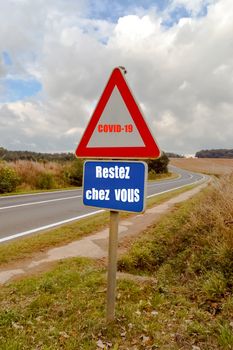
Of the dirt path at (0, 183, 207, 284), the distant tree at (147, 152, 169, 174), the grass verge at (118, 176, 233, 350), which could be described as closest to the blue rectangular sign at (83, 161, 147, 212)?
the grass verge at (118, 176, 233, 350)

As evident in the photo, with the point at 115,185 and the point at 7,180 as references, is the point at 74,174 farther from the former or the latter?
the point at 115,185

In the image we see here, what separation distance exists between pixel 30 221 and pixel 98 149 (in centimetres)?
767

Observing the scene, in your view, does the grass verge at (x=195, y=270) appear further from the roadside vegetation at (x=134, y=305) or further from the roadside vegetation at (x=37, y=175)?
the roadside vegetation at (x=37, y=175)

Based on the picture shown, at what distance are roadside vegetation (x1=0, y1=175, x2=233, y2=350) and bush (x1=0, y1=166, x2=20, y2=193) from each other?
14.8 metres

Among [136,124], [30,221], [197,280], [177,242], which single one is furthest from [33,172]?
[136,124]

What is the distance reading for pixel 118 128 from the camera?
3.27m

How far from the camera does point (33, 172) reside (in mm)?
24125

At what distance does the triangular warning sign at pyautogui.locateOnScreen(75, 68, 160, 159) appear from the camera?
10.3ft

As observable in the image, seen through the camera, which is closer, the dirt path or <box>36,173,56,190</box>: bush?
the dirt path

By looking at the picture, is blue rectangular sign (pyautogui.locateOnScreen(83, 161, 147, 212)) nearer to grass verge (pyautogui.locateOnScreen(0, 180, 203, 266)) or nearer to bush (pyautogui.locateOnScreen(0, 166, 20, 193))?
grass verge (pyautogui.locateOnScreen(0, 180, 203, 266))

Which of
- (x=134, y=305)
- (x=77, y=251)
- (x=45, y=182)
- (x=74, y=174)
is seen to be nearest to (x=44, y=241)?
(x=77, y=251)

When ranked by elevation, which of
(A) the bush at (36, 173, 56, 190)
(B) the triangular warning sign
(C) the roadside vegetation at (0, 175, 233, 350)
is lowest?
(A) the bush at (36, 173, 56, 190)

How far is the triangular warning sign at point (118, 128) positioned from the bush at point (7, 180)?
57.9 feet

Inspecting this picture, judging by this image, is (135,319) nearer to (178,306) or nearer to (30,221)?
(178,306)
